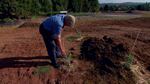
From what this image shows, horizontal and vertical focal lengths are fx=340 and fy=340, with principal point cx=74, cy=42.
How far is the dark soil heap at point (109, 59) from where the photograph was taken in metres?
8.15

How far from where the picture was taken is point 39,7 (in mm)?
48875

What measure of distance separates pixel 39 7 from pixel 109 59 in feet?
133

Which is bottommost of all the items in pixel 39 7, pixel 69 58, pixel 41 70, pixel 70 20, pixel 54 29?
pixel 39 7

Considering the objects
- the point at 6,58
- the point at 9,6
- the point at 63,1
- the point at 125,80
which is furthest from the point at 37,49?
the point at 63,1

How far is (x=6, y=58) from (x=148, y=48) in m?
4.78

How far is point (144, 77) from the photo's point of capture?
8.58 meters

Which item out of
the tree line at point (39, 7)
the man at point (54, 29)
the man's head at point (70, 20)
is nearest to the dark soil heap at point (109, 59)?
the man at point (54, 29)

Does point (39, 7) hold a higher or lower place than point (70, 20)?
lower

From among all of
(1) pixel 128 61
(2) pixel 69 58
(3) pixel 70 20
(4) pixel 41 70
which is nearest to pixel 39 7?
(2) pixel 69 58

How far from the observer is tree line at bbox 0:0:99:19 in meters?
39.1

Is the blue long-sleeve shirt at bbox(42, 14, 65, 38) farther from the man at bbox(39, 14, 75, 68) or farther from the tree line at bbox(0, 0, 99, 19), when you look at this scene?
the tree line at bbox(0, 0, 99, 19)

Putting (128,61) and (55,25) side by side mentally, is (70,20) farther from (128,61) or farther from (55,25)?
(128,61)

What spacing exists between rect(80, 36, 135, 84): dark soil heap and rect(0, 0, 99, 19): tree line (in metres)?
29.5

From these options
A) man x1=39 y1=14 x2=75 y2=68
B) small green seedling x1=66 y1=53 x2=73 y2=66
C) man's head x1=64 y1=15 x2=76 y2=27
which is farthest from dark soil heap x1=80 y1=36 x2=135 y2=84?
man's head x1=64 y1=15 x2=76 y2=27
